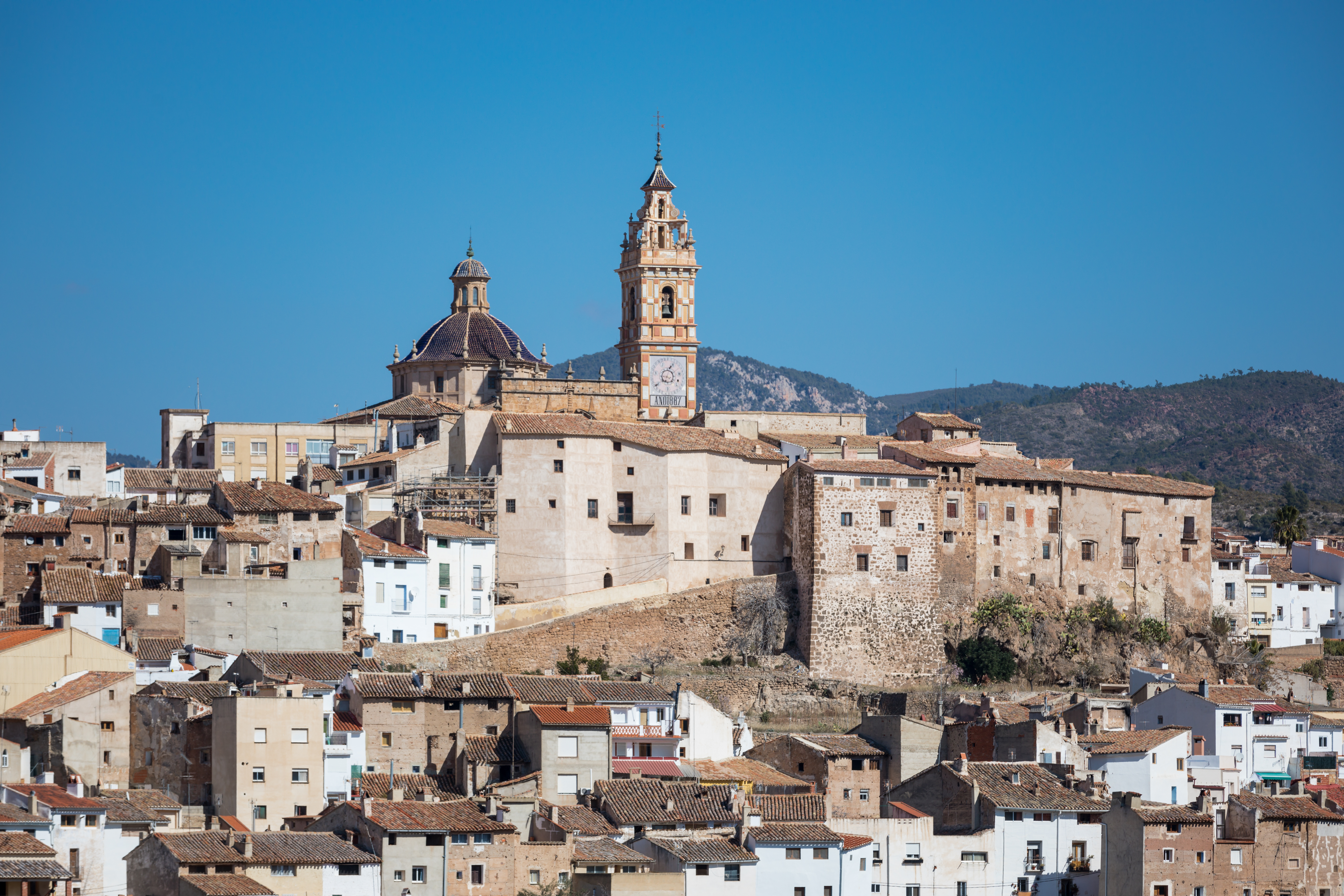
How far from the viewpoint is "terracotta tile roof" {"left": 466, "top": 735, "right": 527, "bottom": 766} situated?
49250mm

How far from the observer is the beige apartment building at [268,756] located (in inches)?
1869

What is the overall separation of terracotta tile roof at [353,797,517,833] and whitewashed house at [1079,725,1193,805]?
51.4 feet

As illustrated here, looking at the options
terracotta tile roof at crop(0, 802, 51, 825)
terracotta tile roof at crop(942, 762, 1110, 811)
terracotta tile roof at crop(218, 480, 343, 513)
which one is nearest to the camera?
terracotta tile roof at crop(0, 802, 51, 825)

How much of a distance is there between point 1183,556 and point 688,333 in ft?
65.3

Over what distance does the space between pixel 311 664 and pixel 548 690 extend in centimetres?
568

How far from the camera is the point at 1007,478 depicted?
2844 inches

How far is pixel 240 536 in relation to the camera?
6162 cm

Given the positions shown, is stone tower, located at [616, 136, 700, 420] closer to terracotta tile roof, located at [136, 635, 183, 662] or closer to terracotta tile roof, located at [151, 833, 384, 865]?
terracotta tile roof, located at [136, 635, 183, 662]

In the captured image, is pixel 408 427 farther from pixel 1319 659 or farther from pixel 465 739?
pixel 1319 659

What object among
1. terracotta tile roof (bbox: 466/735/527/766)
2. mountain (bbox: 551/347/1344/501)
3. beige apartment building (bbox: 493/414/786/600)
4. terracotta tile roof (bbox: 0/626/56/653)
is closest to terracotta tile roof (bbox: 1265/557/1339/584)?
beige apartment building (bbox: 493/414/786/600)

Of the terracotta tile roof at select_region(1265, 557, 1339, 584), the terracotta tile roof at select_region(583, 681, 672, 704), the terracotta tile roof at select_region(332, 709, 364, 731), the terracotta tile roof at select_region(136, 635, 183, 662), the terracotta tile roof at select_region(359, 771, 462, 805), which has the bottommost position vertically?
the terracotta tile roof at select_region(359, 771, 462, 805)

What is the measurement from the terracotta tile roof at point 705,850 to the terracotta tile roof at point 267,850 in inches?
229

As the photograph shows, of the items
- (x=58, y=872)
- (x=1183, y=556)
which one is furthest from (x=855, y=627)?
(x=58, y=872)

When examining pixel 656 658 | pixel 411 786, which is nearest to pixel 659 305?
pixel 656 658
